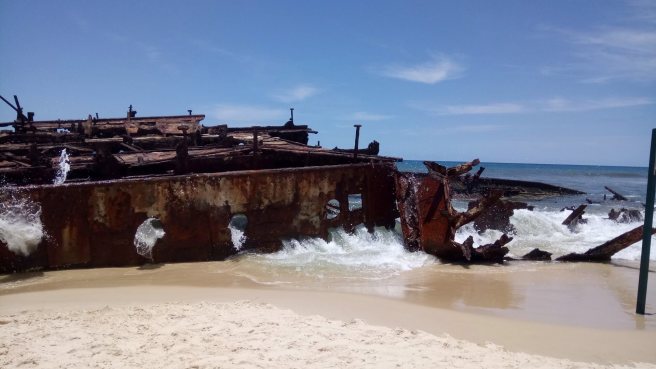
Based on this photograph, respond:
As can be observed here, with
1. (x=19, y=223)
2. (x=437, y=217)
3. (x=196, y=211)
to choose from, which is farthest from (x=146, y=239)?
(x=437, y=217)

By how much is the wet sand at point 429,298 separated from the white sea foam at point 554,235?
276 cm

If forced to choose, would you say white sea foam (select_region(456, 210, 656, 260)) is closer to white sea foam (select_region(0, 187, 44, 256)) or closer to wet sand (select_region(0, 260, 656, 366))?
wet sand (select_region(0, 260, 656, 366))

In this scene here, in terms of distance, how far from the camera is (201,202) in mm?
6609

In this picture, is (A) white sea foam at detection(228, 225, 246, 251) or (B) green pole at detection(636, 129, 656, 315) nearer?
(B) green pole at detection(636, 129, 656, 315)

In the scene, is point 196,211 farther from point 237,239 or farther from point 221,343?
point 221,343

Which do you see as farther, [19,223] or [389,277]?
[389,277]

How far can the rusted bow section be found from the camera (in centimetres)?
720

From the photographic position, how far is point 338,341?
12.4 ft

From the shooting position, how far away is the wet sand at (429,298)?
4219 mm

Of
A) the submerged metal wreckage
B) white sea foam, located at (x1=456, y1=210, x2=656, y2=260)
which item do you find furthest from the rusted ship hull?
white sea foam, located at (x1=456, y1=210, x2=656, y2=260)

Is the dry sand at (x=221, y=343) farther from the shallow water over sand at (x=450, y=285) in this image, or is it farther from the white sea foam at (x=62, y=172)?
the white sea foam at (x=62, y=172)

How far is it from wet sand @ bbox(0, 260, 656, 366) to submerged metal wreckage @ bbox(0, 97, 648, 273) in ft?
1.15

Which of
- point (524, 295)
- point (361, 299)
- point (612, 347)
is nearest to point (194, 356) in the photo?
point (361, 299)

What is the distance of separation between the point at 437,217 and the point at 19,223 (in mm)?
5706
